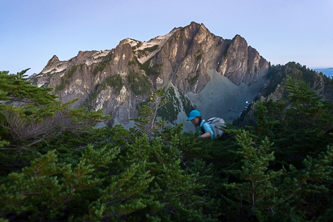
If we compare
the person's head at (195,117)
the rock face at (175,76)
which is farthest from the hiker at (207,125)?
the rock face at (175,76)

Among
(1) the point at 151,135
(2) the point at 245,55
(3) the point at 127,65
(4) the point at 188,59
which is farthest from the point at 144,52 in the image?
(1) the point at 151,135

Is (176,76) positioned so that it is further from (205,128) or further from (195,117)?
(205,128)

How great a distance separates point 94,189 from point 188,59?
147024 mm

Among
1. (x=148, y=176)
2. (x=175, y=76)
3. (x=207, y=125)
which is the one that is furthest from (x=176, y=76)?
(x=148, y=176)

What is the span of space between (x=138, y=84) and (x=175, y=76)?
27.4 m

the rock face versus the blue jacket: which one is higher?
the rock face

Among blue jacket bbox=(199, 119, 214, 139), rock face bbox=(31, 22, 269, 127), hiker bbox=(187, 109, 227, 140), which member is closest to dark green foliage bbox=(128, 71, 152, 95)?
rock face bbox=(31, 22, 269, 127)

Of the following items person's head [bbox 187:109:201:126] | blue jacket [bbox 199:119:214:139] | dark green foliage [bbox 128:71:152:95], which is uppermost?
dark green foliage [bbox 128:71:152:95]

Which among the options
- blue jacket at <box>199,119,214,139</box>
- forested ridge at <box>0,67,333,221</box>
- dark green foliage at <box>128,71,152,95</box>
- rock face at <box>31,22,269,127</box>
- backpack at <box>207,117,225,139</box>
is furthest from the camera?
dark green foliage at <box>128,71,152,95</box>

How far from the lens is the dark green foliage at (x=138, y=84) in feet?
440

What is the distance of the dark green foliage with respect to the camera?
5283 inches

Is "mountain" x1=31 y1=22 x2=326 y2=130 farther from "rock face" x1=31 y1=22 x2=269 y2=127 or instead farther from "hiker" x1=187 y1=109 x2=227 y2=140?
"hiker" x1=187 y1=109 x2=227 y2=140

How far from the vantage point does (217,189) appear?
5500 millimetres

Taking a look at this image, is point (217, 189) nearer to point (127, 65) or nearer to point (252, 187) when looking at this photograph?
point (252, 187)
